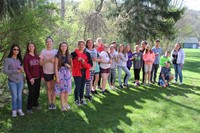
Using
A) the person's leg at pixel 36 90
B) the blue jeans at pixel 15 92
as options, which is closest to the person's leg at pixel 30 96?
the person's leg at pixel 36 90

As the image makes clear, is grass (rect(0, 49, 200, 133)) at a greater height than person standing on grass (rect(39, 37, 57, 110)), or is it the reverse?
person standing on grass (rect(39, 37, 57, 110))

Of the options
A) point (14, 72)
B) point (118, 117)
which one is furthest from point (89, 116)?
point (14, 72)

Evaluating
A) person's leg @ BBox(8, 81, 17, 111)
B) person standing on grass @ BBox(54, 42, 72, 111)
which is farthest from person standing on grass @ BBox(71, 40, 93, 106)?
person's leg @ BBox(8, 81, 17, 111)

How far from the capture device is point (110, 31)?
49.2ft

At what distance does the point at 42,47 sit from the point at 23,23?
76 cm

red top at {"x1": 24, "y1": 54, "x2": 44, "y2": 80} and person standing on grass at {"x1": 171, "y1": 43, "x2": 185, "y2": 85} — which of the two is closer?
red top at {"x1": 24, "y1": 54, "x2": 44, "y2": 80}

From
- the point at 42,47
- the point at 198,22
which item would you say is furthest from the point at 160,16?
the point at 198,22

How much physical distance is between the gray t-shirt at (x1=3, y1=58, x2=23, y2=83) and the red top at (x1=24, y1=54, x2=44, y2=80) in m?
0.16

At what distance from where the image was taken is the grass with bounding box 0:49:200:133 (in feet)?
14.6

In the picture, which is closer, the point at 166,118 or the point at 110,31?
the point at 166,118

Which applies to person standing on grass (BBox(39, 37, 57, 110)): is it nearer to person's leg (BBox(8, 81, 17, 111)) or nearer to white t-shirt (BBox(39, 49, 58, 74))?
white t-shirt (BBox(39, 49, 58, 74))

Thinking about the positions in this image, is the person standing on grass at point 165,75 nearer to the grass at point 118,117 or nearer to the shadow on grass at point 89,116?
the shadow on grass at point 89,116

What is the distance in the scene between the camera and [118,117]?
507 cm

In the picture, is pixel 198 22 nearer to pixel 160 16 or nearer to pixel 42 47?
pixel 160 16
